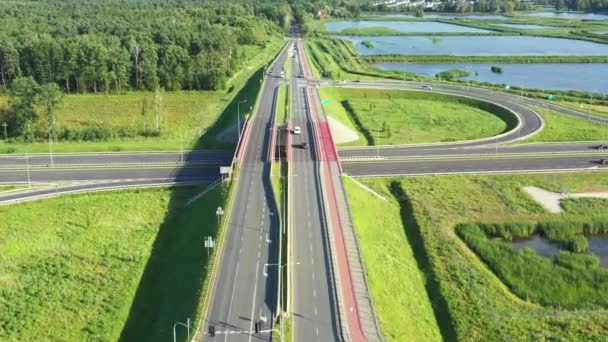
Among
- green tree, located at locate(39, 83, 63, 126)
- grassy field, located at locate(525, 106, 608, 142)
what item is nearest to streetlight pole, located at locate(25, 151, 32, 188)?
green tree, located at locate(39, 83, 63, 126)

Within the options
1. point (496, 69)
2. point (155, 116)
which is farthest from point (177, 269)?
point (496, 69)

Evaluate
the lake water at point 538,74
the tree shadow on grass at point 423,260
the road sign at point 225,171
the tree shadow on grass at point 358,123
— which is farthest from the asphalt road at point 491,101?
the road sign at point 225,171

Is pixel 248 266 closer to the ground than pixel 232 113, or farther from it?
closer to the ground

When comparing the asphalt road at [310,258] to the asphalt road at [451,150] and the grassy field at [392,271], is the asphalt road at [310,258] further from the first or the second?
the asphalt road at [451,150]

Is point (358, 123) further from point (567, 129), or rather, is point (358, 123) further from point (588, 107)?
point (588, 107)

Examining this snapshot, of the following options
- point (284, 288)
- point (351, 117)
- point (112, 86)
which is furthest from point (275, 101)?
point (284, 288)

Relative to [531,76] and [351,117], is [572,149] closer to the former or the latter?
[351,117]
